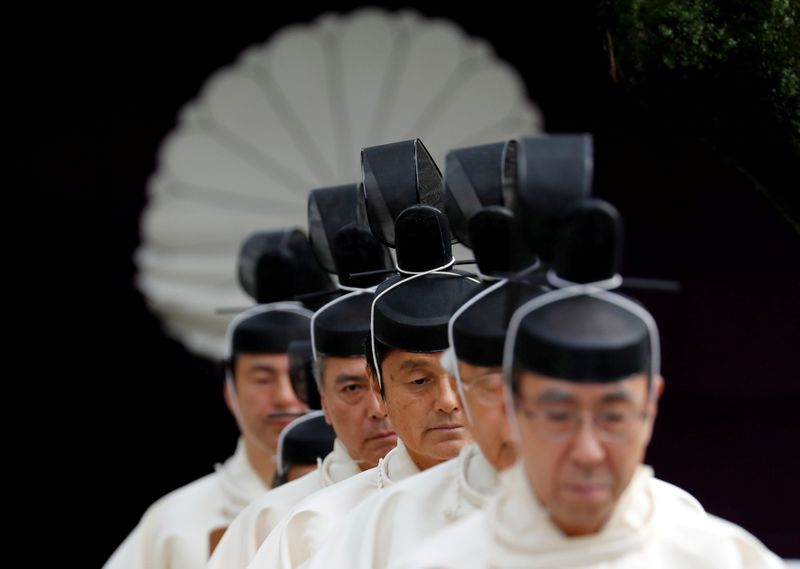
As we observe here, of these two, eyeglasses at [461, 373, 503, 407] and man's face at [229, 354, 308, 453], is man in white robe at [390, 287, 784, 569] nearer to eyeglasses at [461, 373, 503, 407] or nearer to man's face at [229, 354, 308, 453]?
eyeglasses at [461, 373, 503, 407]

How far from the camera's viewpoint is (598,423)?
2.40 metres

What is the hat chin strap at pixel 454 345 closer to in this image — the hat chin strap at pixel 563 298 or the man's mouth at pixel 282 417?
the hat chin strap at pixel 563 298

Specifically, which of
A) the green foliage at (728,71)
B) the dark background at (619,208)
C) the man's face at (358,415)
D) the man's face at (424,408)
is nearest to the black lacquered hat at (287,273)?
the man's face at (358,415)

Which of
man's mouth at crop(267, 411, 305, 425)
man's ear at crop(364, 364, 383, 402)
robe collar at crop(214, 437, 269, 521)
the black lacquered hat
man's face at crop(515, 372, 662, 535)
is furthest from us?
robe collar at crop(214, 437, 269, 521)

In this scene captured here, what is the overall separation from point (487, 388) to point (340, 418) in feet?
3.99

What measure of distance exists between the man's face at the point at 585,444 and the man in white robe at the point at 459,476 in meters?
0.30

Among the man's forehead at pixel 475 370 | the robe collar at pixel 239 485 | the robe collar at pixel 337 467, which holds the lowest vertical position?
the robe collar at pixel 239 485

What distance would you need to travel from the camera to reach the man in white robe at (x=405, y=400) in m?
3.38

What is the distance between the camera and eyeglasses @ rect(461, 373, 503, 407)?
2868 millimetres

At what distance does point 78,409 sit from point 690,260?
290cm

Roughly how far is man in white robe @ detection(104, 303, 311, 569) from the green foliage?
214cm

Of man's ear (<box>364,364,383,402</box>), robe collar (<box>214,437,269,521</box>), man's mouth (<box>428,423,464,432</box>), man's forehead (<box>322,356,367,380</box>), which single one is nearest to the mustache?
robe collar (<box>214,437,269,521</box>)

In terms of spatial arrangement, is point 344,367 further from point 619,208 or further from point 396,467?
point 619,208

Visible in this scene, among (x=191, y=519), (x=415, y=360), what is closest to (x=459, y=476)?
(x=415, y=360)
